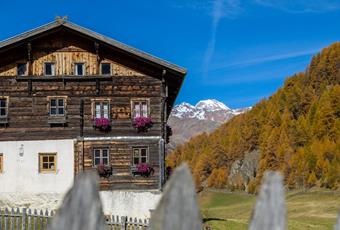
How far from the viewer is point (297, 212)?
195 ft

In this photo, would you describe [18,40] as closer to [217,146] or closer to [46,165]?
[46,165]

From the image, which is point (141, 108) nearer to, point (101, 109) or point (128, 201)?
point (101, 109)

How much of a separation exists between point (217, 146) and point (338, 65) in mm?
38699

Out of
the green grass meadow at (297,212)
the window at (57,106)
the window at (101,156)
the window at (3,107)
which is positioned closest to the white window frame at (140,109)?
the window at (101,156)

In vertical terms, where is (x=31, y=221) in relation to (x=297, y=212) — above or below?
above

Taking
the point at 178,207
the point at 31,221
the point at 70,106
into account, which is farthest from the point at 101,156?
the point at 178,207

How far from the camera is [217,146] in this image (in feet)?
531

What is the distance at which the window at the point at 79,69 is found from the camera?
102 feet

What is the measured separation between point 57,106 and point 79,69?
2289 mm

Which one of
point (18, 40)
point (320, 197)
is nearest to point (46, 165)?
point (18, 40)

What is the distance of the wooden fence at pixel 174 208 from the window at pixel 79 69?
96.1 feet

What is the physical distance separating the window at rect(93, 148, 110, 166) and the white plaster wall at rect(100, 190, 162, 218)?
163cm

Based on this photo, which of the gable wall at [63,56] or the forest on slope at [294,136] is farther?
the forest on slope at [294,136]

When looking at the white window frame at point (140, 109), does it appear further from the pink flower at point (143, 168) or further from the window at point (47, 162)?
the window at point (47, 162)
